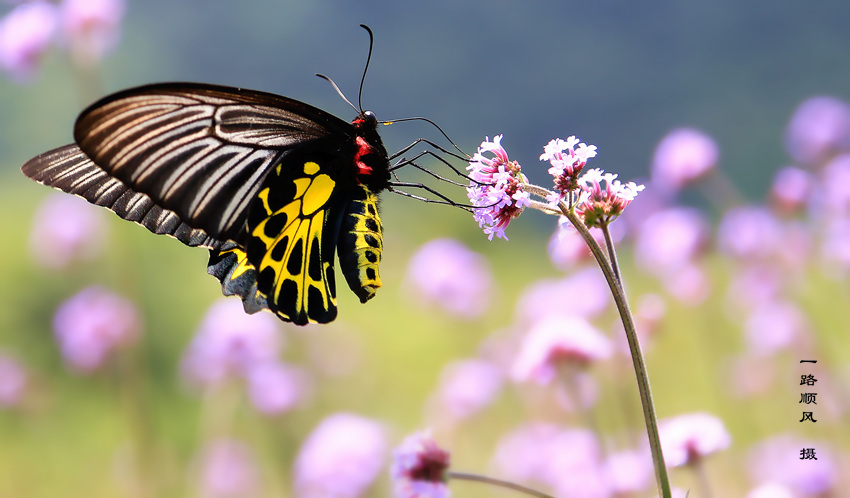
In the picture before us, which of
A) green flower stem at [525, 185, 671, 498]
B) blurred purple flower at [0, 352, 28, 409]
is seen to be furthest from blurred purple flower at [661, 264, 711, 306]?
blurred purple flower at [0, 352, 28, 409]

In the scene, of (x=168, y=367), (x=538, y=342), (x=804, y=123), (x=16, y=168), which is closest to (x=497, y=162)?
(x=538, y=342)

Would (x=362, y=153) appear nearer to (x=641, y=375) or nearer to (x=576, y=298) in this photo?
(x=641, y=375)

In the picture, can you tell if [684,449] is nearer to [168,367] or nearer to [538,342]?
[538,342]

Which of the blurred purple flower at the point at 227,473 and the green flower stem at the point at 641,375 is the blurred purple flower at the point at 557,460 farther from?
the blurred purple flower at the point at 227,473

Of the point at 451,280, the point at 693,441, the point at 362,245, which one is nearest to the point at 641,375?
the point at 693,441

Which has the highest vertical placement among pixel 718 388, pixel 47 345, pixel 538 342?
pixel 47 345

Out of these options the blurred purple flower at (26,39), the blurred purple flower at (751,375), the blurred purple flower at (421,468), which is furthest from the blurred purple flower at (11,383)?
the blurred purple flower at (751,375)
